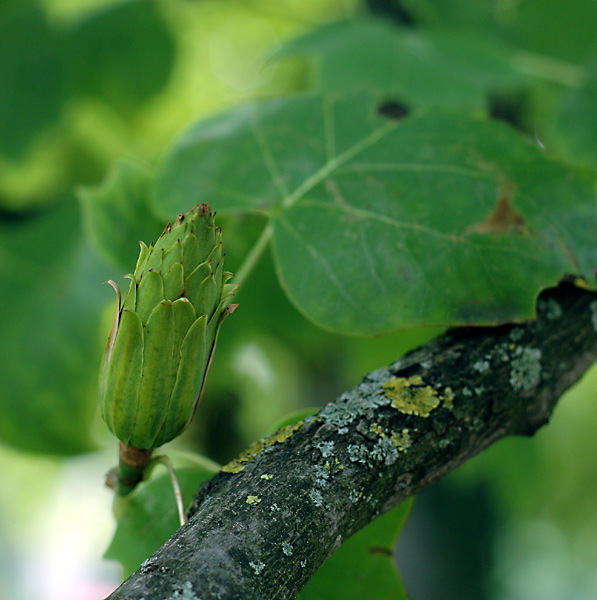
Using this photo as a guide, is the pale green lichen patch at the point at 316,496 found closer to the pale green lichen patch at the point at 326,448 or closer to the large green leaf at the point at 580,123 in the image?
the pale green lichen patch at the point at 326,448

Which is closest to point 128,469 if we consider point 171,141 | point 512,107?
point 171,141

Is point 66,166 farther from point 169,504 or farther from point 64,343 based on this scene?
point 169,504

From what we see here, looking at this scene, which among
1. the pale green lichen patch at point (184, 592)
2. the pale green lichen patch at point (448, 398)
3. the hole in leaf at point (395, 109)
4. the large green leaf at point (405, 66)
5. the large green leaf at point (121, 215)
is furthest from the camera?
the hole in leaf at point (395, 109)

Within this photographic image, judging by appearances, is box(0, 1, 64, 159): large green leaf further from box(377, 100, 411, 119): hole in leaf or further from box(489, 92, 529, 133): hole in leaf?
box(489, 92, 529, 133): hole in leaf

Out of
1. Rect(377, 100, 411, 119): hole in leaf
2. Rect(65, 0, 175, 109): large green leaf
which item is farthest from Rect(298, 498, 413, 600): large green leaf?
Rect(65, 0, 175, 109): large green leaf

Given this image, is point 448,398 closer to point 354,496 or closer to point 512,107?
point 354,496

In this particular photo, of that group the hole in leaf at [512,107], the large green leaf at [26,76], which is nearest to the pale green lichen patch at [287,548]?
the large green leaf at [26,76]

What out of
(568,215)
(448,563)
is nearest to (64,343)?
(568,215)
